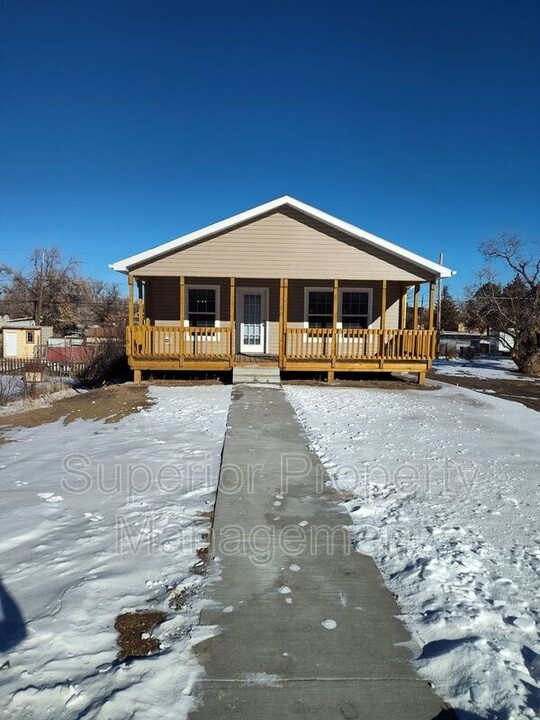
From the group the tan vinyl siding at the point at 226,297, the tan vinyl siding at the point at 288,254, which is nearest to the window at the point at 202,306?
the tan vinyl siding at the point at 226,297

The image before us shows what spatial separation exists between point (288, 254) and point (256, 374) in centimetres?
343

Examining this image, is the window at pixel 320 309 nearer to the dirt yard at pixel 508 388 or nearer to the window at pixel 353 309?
the window at pixel 353 309

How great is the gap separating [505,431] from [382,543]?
4969mm

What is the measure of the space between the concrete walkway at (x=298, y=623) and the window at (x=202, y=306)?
10161mm

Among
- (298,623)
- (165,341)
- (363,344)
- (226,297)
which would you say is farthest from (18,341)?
(298,623)

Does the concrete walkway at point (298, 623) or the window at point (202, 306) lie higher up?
the window at point (202, 306)

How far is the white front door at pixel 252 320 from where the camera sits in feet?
48.6

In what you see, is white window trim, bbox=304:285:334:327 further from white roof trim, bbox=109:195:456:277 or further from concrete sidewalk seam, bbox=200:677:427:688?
concrete sidewalk seam, bbox=200:677:427:688

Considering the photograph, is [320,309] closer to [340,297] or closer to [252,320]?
[340,297]

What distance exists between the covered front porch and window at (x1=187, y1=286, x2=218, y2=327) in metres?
0.03

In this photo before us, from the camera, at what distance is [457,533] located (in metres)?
3.89

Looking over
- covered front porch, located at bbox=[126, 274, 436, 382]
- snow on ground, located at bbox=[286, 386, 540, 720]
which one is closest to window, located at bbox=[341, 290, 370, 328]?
covered front porch, located at bbox=[126, 274, 436, 382]

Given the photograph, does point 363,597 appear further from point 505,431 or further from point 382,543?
point 505,431

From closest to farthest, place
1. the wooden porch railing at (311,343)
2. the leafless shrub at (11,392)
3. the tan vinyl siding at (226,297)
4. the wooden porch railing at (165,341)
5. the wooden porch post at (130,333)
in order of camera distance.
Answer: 1. the wooden porch post at (130,333)
2. the wooden porch railing at (165,341)
3. the wooden porch railing at (311,343)
4. the leafless shrub at (11,392)
5. the tan vinyl siding at (226,297)
